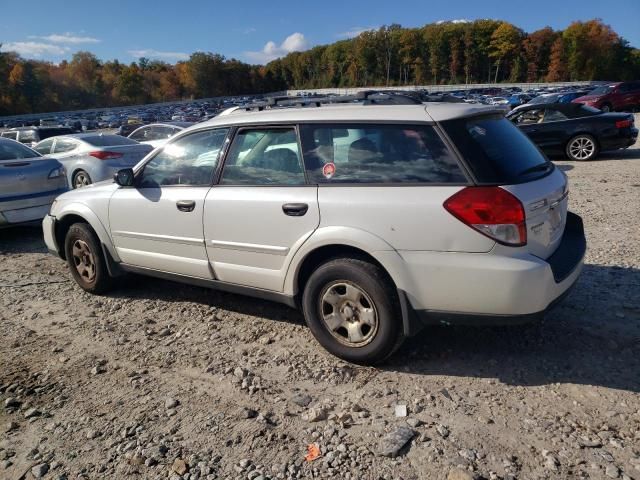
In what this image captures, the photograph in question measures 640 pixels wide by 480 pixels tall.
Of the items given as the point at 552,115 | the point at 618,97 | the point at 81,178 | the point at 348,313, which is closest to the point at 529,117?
the point at 552,115

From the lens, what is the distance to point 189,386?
132 inches

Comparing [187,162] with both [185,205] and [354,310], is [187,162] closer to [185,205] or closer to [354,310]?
[185,205]

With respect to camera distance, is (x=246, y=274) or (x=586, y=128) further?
(x=586, y=128)

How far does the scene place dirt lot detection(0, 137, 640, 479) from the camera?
2580 mm

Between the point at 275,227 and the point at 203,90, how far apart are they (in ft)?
460

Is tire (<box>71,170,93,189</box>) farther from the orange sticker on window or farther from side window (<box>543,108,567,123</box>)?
side window (<box>543,108,567,123</box>)

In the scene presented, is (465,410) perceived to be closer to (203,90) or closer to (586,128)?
(586,128)

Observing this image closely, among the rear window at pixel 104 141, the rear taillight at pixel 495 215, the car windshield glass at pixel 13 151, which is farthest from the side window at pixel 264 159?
the rear window at pixel 104 141

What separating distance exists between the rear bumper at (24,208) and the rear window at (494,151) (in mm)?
6415

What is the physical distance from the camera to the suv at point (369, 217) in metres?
2.95

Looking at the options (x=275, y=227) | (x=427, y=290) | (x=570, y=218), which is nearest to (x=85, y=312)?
(x=275, y=227)

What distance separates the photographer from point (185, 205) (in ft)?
13.4

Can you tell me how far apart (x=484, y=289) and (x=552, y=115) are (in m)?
10.9

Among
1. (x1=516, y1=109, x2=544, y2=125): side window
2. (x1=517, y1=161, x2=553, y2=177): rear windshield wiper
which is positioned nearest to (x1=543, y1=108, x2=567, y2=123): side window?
(x1=516, y1=109, x2=544, y2=125): side window
